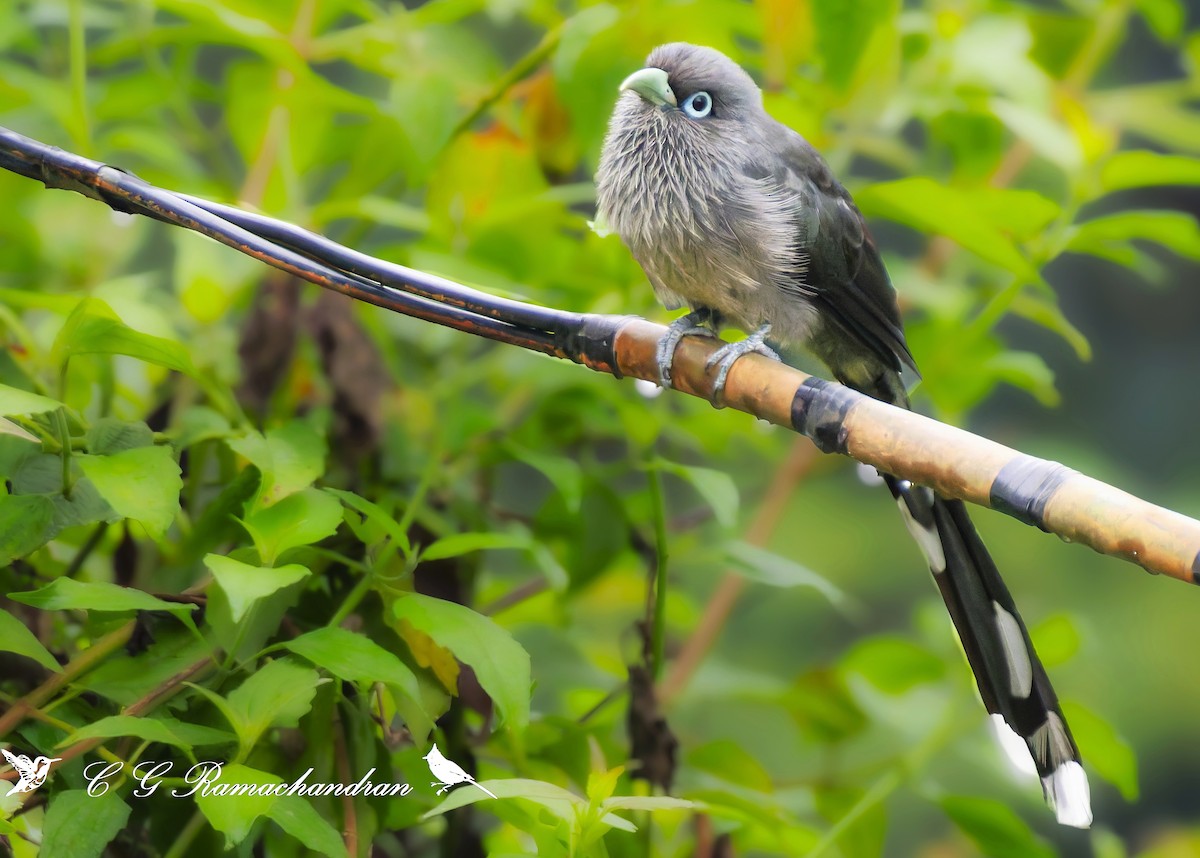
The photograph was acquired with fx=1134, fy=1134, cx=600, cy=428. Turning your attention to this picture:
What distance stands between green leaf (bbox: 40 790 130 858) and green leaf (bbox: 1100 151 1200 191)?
104 cm

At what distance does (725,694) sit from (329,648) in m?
0.64

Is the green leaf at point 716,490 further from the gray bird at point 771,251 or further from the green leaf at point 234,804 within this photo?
the green leaf at point 234,804

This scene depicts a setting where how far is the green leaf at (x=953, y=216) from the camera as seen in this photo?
1.01m

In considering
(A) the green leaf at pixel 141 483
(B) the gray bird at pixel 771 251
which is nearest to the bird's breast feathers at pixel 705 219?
(B) the gray bird at pixel 771 251

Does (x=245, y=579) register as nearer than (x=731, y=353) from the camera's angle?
Yes

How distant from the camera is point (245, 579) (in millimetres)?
713

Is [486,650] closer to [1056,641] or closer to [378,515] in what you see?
[378,515]

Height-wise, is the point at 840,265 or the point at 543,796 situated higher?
the point at 840,265

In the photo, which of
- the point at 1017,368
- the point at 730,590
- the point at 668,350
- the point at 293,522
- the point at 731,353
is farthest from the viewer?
the point at 730,590

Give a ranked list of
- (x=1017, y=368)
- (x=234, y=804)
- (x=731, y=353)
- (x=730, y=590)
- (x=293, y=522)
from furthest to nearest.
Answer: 1. (x=730, y=590)
2. (x=1017, y=368)
3. (x=731, y=353)
4. (x=293, y=522)
5. (x=234, y=804)

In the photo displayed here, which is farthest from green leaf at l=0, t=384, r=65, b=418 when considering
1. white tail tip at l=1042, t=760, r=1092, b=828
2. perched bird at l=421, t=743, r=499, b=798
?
white tail tip at l=1042, t=760, r=1092, b=828

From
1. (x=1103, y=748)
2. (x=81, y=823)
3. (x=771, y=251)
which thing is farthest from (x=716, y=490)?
(x=81, y=823)

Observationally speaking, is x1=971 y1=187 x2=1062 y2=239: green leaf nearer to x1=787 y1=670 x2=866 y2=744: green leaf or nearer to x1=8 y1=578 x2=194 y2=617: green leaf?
x1=787 y1=670 x2=866 y2=744: green leaf

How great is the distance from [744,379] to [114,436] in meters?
0.48
